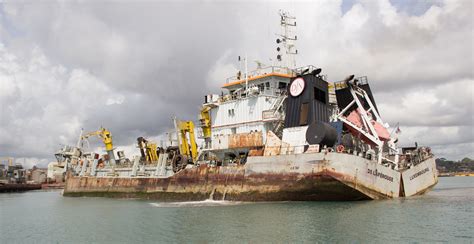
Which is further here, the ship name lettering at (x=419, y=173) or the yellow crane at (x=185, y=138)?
the yellow crane at (x=185, y=138)

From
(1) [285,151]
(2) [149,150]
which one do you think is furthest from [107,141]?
(1) [285,151]

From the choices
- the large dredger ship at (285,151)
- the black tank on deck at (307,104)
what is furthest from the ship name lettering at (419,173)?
the black tank on deck at (307,104)

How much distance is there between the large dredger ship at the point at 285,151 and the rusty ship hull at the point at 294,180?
6 cm

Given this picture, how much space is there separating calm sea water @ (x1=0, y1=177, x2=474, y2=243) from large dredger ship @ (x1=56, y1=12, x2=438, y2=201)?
5.36 ft

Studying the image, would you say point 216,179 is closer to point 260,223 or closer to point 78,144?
point 260,223

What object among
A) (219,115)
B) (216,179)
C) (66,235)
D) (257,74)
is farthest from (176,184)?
(66,235)

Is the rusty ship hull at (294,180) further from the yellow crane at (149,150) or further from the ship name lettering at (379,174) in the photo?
the yellow crane at (149,150)

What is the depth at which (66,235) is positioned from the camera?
19.0 metres

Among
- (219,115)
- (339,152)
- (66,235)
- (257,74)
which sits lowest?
(66,235)

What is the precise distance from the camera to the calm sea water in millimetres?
15680

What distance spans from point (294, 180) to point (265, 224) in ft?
23.9

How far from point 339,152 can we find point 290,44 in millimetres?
14335

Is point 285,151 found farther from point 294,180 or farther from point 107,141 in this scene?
point 107,141

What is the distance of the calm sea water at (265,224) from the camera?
15.7 m
